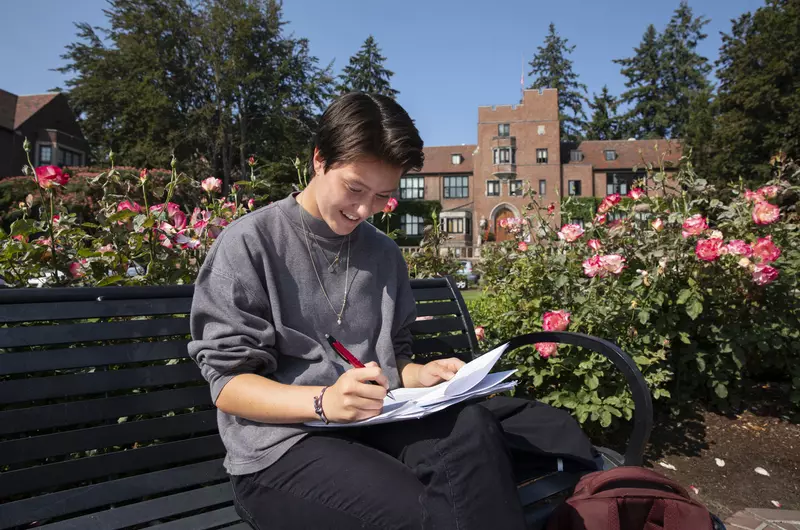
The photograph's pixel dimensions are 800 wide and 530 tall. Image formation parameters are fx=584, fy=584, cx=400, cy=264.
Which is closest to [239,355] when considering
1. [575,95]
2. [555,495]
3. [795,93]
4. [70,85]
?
[555,495]

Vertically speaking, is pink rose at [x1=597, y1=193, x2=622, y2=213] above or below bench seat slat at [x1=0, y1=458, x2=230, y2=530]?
above

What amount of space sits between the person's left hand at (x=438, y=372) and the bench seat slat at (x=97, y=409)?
66 cm

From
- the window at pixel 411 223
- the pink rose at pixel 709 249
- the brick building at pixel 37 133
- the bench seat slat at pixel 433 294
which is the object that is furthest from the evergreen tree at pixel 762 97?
the brick building at pixel 37 133

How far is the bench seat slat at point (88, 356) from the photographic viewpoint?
1.47 m

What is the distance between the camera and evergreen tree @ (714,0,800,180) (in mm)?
25094

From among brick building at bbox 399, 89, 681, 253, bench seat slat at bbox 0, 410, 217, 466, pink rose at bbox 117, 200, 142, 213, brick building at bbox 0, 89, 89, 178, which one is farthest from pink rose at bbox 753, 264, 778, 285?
brick building at bbox 399, 89, 681, 253

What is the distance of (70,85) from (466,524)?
37.1 meters

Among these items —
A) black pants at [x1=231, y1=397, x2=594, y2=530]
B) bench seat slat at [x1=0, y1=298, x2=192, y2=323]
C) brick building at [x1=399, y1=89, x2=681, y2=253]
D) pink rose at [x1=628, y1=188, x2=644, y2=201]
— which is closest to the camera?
black pants at [x1=231, y1=397, x2=594, y2=530]

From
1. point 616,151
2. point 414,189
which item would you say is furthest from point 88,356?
point 616,151

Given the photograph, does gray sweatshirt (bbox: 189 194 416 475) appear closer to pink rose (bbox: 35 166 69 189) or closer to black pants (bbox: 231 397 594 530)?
black pants (bbox: 231 397 594 530)

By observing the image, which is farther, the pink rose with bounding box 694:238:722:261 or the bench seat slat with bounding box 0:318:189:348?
the pink rose with bounding box 694:238:722:261

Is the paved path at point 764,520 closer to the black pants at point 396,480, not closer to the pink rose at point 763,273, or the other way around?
the pink rose at point 763,273

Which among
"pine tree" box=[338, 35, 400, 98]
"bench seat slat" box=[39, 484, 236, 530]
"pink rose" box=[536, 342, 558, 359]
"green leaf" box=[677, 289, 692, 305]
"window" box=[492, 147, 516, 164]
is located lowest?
"bench seat slat" box=[39, 484, 236, 530]

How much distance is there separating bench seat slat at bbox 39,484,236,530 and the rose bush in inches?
69.7
